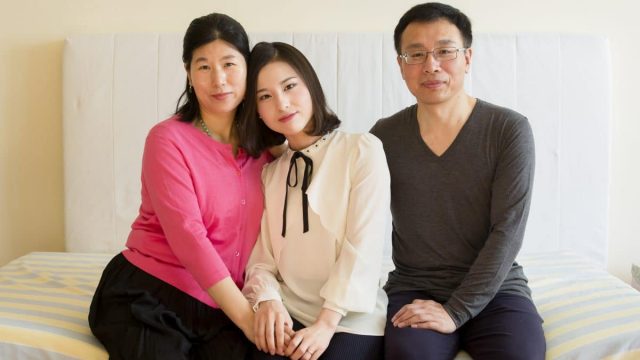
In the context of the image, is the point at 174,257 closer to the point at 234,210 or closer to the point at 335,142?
the point at 234,210

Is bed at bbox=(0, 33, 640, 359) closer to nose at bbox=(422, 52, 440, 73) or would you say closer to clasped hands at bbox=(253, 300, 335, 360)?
nose at bbox=(422, 52, 440, 73)

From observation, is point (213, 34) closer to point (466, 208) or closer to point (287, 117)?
point (287, 117)

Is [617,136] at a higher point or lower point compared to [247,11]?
lower

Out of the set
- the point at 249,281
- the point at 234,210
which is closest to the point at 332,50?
the point at 234,210

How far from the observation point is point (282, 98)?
4.41 feet

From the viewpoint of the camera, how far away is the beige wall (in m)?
2.07

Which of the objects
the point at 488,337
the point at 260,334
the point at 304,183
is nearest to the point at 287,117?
the point at 304,183

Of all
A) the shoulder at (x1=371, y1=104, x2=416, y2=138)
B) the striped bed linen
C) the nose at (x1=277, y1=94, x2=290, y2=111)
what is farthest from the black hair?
the striped bed linen

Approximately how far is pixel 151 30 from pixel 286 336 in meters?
1.37

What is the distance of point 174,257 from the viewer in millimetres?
1349

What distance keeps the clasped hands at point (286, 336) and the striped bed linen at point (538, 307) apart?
0.31 m

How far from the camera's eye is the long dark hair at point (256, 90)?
1369mm

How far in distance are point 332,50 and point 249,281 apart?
98 cm

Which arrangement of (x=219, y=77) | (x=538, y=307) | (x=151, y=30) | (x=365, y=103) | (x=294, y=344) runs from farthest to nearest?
1. (x=151, y=30)
2. (x=365, y=103)
3. (x=538, y=307)
4. (x=219, y=77)
5. (x=294, y=344)
